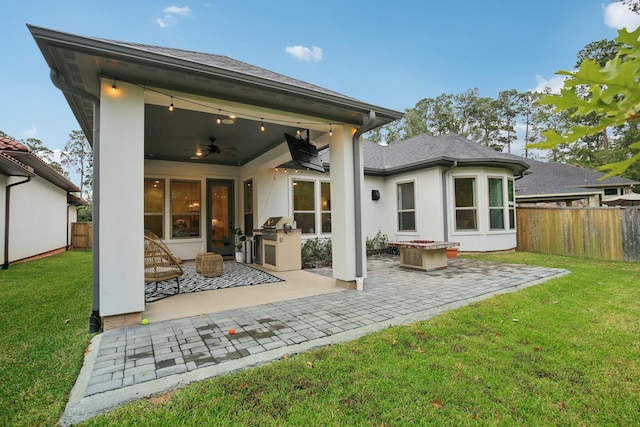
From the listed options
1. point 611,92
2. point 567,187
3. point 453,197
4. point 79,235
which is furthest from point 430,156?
point 79,235

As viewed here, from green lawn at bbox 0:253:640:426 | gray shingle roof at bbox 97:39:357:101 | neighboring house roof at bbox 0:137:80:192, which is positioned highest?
gray shingle roof at bbox 97:39:357:101

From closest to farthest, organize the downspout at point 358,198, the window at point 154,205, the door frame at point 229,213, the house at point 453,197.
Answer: the downspout at point 358,198 → the window at point 154,205 → the house at point 453,197 → the door frame at point 229,213

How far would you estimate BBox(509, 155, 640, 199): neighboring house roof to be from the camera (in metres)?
14.7

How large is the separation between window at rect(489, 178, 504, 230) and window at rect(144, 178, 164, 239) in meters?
9.45

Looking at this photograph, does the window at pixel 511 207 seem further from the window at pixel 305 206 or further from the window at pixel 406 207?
the window at pixel 305 206

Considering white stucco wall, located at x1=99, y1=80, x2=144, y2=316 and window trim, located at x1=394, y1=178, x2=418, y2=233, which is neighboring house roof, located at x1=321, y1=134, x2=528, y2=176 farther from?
white stucco wall, located at x1=99, y1=80, x2=144, y2=316

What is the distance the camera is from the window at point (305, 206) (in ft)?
27.9

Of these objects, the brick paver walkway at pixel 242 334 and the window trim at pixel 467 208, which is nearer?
the brick paver walkway at pixel 242 334

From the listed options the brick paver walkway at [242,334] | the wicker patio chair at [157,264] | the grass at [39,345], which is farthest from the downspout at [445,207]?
the grass at [39,345]

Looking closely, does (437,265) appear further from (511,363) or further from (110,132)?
(110,132)

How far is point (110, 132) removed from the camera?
131 inches

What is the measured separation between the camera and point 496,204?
8984mm

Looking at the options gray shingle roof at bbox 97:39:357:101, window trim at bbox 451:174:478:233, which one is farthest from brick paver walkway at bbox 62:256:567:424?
window trim at bbox 451:174:478:233

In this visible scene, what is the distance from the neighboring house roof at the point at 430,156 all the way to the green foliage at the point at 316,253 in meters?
2.34
